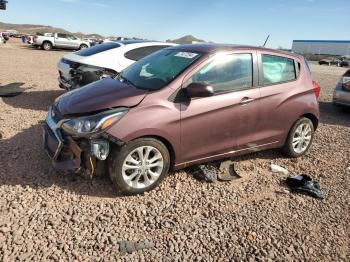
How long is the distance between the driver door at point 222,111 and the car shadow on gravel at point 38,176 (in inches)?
43.5

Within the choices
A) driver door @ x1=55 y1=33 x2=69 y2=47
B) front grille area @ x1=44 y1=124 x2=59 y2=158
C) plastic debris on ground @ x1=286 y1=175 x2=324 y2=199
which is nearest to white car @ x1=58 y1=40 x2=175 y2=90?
front grille area @ x1=44 y1=124 x2=59 y2=158

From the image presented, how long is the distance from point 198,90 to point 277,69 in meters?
1.74

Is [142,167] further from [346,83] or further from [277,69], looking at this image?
[346,83]

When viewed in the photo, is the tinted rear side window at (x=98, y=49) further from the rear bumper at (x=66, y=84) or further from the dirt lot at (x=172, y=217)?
the dirt lot at (x=172, y=217)

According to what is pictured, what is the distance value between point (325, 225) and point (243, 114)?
5.53 feet

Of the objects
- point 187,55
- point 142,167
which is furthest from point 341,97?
point 142,167

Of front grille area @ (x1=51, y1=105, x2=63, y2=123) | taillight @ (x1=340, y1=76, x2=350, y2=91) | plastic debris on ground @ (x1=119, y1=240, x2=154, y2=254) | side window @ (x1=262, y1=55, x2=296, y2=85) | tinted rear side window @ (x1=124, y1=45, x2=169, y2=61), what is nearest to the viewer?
plastic debris on ground @ (x1=119, y1=240, x2=154, y2=254)

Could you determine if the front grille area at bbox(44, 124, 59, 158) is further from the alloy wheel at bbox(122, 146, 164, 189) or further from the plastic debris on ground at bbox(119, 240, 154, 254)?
the plastic debris on ground at bbox(119, 240, 154, 254)

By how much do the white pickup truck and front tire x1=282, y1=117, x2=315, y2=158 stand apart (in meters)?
29.4

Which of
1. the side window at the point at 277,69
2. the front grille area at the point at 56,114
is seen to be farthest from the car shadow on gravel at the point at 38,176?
the side window at the point at 277,69

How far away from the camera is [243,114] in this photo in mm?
4582

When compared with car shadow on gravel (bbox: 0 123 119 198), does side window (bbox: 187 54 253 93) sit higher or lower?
higher

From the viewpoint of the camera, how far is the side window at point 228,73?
4348 millimetres

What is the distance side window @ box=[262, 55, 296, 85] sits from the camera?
4.91m
